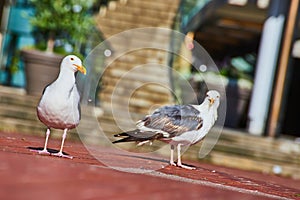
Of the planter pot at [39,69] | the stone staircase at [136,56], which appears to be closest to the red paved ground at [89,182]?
the planter pot at [39,69]

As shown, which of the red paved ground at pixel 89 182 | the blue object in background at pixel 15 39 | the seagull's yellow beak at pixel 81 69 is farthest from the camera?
the blue object in background at pixel 15 39

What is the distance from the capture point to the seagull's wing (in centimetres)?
392

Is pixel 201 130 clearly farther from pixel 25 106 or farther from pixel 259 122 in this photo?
pixel 259 122

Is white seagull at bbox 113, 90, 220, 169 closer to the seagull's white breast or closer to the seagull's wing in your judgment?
the seagull's wing

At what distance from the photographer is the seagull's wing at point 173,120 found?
12.9ft

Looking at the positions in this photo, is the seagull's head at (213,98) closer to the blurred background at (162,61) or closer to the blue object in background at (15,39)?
the blurred background at (162,61)

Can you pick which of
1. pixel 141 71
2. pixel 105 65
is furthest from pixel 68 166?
pixel 141 71

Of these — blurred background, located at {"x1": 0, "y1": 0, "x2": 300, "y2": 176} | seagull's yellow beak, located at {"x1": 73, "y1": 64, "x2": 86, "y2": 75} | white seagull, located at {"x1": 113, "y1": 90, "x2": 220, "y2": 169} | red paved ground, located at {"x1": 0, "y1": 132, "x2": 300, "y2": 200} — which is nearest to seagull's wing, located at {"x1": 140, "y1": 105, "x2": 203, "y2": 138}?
white seagull, located at {"x1": 113, "y1": 90, "x2": 220, "y2": 169}

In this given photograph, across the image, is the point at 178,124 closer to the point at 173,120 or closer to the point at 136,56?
the point at 173,120

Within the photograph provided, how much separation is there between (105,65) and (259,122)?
116 inches

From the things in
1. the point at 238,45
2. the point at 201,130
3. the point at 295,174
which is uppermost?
the point at 238,45

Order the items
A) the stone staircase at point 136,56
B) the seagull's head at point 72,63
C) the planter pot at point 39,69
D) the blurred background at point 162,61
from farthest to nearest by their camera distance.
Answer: the stone staircase at point 136,56
the planter pot at point 39,69
the blurred background at point 162,61
the seagull's head at point 72,63

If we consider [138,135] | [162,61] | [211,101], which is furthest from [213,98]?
[162,61]

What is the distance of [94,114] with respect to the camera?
397 inches
